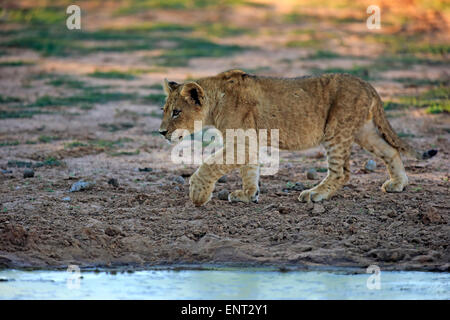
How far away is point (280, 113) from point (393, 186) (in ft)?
4.71

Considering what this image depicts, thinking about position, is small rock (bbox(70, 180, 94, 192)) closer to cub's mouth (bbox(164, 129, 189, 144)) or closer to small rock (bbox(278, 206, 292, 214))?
cub's mouth (bbox(164, 129, 189, 144))

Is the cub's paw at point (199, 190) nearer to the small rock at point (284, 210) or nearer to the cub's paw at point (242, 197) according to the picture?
the cub's paw at point (242, 197)

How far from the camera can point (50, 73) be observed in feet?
56.7

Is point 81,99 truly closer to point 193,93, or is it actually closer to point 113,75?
point 113,75


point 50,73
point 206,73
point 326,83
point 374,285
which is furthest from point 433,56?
point 374,285

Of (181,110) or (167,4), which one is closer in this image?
(181,110)

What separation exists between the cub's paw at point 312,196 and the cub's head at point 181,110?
50.5 inches

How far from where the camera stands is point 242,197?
7.63 meters

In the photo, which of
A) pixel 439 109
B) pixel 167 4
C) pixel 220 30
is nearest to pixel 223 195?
pixel 439 109

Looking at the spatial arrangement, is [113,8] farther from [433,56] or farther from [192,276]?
[192,276]

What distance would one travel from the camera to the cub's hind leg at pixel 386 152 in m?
7.73

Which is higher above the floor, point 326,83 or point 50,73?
point 50,73

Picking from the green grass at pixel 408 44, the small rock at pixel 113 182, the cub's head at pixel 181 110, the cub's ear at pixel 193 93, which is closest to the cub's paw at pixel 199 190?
the cub's head at pixel 181 110
